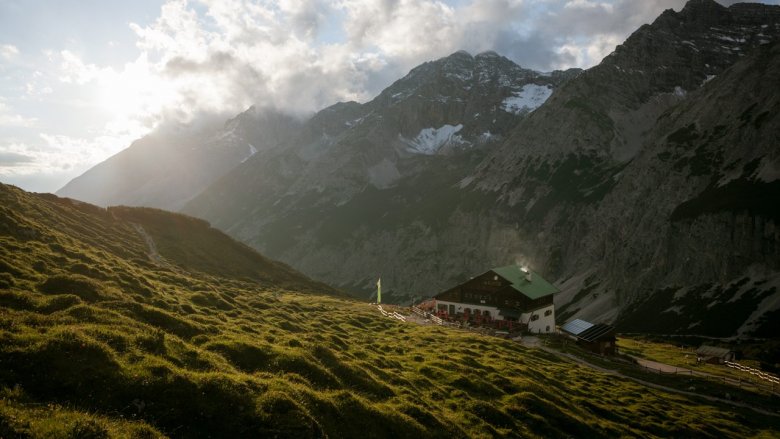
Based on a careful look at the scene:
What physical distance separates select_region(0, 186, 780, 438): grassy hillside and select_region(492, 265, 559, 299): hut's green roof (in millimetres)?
27593

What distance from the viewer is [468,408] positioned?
91.8 ft

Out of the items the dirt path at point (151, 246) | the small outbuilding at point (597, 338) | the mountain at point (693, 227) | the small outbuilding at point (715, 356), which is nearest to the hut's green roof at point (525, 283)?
the small outbuilding at point (597, 338)

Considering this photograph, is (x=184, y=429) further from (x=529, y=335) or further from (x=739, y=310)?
(x=739, y=310)

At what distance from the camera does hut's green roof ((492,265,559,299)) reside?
8231cm

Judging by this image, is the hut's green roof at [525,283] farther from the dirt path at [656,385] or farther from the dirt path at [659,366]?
the dirt path at [659,366]

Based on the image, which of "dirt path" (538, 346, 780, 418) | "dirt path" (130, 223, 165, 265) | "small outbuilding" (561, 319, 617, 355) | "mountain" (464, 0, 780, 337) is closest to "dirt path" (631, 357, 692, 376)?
"dirt path" (538, 346, 780, 418)

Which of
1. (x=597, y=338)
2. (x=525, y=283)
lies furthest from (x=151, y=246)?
(x=597, y=338)

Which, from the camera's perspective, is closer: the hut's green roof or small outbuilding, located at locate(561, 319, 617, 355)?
small outbuilding, located at locate(561, 319, 617, 355)

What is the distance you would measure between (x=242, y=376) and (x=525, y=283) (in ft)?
240

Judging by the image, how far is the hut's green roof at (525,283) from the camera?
3241 inches

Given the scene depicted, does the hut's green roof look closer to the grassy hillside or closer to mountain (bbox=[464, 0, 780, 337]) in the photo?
the grassy hillside

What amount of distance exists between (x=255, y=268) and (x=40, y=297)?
276ft

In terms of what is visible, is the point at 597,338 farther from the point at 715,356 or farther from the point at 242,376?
the point at 242,376

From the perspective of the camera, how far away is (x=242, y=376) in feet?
68.9
